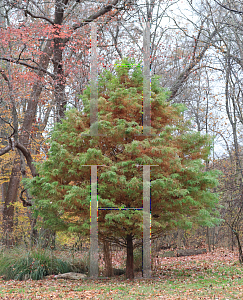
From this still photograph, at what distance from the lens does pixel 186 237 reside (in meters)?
16.0

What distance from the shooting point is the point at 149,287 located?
21.8 ft

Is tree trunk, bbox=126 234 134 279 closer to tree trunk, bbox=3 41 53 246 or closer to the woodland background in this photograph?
the woodland background

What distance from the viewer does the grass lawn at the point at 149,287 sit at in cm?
578

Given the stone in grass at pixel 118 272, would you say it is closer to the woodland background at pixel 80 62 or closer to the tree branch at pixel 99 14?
the woodland background at pixel 80 62

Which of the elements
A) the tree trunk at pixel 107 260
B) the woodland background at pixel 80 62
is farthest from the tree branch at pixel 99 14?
the tree trunk at pixel 107 260

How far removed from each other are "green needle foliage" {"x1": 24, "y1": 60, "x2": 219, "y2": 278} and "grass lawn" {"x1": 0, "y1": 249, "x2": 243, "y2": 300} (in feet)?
3.87

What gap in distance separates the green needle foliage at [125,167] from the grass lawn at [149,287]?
1180 millimetres

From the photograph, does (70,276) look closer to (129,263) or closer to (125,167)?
(129,263)

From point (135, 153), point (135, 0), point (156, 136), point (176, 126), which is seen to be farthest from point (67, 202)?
point (135, 0)

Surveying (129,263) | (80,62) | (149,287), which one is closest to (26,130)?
(80,62)

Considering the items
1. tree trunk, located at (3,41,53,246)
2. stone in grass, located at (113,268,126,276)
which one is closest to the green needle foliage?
stone in grass, located at (113,268,126,276)

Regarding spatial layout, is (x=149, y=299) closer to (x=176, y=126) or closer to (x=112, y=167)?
(x=112, y=167)

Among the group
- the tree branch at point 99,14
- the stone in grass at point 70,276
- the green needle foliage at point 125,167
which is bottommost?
the stone in grass at point 70,276

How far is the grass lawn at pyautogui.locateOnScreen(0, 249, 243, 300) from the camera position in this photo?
578 cm
